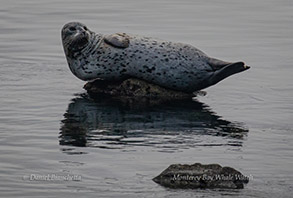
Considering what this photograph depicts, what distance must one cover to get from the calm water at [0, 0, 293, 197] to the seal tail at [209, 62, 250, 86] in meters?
0.23

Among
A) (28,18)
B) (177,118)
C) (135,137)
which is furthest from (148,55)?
(28,18)

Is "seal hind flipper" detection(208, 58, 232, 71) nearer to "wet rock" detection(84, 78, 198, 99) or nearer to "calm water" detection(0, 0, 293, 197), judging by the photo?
"calm water" detection(0, 0, 293, 197)

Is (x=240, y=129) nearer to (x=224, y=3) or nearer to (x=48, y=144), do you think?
(x=48, y=144)

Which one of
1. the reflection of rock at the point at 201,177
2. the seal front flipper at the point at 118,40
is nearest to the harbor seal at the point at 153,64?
the seal front flipper at the point at 118,40

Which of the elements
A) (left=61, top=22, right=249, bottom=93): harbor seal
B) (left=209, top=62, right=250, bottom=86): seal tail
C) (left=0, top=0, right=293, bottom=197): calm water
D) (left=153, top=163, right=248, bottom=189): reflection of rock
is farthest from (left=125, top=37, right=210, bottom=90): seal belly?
(left=153, top=163, right=248, bottom=189): reflection of rock

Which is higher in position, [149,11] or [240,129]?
[149,11]

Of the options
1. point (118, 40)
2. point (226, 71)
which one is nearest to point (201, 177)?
point (226, 71)

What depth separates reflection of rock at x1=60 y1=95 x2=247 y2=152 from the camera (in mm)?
10875

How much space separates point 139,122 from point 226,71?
1.89 m

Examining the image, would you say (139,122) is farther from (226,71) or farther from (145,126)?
(226,71)

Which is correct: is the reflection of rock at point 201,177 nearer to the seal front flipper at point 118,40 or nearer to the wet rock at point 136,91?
the wet rock at point 136,91

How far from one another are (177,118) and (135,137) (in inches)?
44.3

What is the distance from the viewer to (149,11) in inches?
811

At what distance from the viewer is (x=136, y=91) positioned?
1339 centimetres
